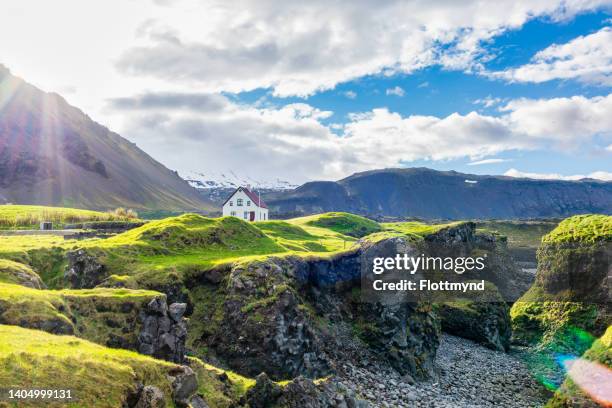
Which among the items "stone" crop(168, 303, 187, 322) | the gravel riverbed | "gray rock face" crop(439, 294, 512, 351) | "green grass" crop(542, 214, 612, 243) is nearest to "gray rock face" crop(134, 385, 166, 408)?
"stone" crop(168, 303, 187, 322)

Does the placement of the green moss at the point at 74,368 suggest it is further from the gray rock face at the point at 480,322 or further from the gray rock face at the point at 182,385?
the gray rock face at the point at 480,322

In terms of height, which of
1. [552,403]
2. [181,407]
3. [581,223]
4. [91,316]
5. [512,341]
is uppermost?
[581,223]

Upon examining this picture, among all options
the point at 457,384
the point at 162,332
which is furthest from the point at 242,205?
the point at 162,332

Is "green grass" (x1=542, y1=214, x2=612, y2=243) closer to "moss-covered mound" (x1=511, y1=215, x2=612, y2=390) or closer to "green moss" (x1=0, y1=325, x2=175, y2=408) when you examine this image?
"moss-covered mound" (x1=511, y1=215, x2=612, y2=390)

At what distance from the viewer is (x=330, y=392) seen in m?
21.6

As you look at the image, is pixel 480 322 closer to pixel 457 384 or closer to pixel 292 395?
pixel 457 384

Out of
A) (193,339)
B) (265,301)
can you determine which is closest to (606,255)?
(265,301)

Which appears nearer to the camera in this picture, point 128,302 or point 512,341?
point 128,302

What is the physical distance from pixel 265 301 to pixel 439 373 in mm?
18283

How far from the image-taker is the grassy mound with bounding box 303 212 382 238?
4215 inches

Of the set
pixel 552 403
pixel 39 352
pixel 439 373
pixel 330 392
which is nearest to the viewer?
pixel 39 352

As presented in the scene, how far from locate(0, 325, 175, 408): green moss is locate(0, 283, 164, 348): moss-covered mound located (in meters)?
1.67

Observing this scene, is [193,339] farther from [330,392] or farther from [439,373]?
[439,373]

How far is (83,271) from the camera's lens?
108ft
